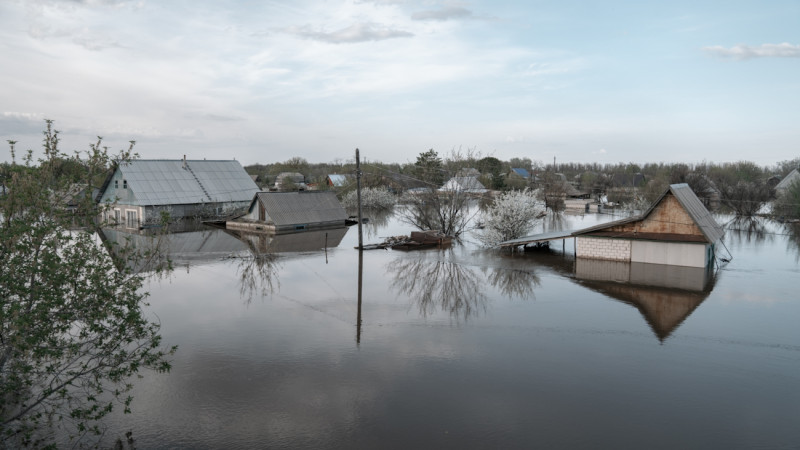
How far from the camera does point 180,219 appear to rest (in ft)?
138

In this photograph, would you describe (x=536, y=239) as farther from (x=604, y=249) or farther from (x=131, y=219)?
(x=131, y=219)

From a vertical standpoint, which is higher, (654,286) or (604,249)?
(604,249)

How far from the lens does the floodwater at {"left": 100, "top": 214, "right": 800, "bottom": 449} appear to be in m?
8.93

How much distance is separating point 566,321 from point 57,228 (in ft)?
41.5

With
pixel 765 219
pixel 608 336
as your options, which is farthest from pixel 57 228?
pixel 765 219

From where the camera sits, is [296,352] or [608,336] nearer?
[296,352]

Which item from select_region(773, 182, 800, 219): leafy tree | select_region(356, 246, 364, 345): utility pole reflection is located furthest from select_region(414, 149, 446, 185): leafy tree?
select_region(356, 246, 364, 345): utility pole reflection

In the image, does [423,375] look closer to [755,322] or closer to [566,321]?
[566,321]

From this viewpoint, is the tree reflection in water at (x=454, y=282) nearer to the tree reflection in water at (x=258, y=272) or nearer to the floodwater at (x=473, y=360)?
the floodwater at (x=473, y=360)

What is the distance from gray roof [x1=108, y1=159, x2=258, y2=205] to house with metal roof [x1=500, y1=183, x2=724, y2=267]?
31029 mm

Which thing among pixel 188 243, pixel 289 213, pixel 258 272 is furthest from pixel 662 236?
pixel 188 243

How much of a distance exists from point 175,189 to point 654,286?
36886 millimetres

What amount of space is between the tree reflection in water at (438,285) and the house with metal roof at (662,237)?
659 centimetres

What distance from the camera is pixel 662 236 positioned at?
23172 millimetres
